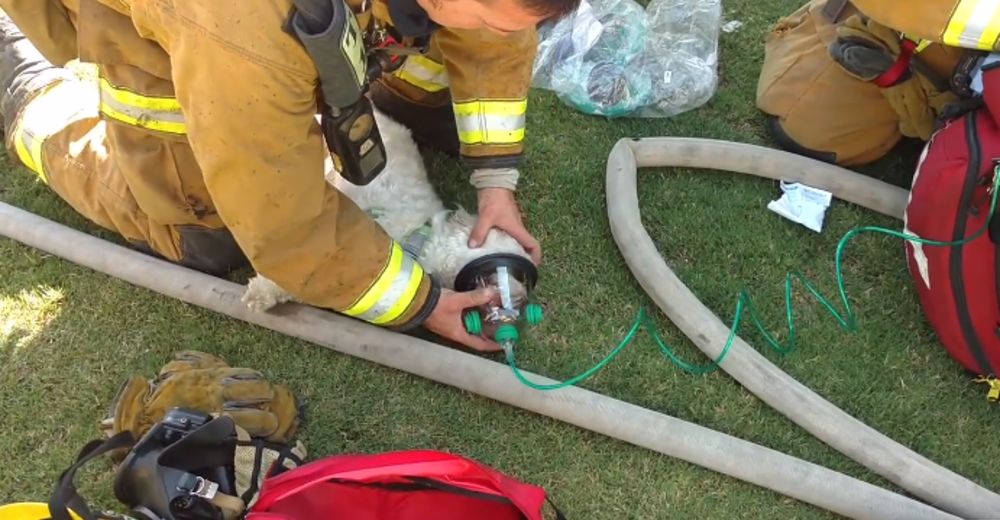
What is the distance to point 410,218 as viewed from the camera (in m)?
2.37

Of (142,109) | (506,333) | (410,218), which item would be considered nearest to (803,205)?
(506,333)

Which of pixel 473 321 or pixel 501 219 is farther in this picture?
pixel 501 219

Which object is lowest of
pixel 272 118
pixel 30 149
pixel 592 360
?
pixel 592 360

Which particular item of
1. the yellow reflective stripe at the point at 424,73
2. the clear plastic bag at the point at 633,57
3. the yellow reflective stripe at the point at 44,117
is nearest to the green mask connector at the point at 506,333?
the yellow reflective stripe at the point at 424,73

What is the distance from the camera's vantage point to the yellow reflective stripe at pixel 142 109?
2066 millimetres

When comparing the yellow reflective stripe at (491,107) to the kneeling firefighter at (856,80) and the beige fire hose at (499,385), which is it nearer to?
the beige fire hose at (499,385)

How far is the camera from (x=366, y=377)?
2.36 m

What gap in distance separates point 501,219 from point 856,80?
1.17 metres

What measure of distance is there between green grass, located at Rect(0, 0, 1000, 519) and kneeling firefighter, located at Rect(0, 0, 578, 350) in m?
0.20

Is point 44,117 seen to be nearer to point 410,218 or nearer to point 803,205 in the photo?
point 410,218

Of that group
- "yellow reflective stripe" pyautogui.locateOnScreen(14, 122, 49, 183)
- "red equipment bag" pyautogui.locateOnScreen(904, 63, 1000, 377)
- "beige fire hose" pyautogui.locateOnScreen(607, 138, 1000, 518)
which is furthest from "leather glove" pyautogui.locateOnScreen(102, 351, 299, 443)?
"red equipment bag" pyautogui.locateOnScreen(904, 63, 1000, 377)

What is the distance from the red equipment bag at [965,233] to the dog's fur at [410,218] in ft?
3.40

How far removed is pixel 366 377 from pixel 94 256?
32.4 inches

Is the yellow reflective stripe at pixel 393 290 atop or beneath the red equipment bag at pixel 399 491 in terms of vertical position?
atop
